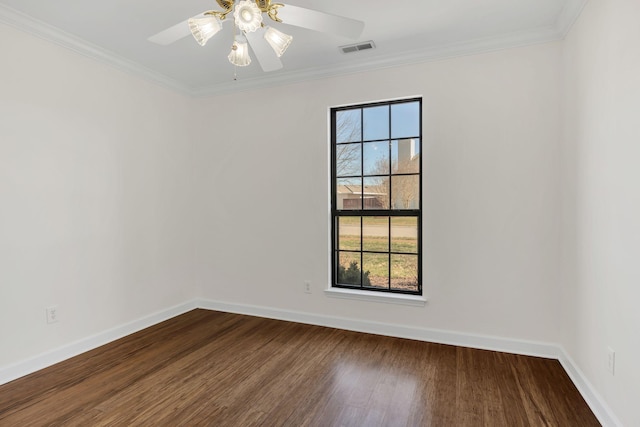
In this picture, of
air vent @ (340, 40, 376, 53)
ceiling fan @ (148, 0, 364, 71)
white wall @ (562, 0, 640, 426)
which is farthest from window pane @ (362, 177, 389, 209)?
ceiling fan @ (148, 0, 364, 71)

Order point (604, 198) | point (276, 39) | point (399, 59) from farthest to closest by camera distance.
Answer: point (399, 59), point (604, 198), point (276, 39)

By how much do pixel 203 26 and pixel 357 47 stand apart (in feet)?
5.50

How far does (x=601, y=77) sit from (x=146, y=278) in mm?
4097

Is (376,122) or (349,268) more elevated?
(376,122)

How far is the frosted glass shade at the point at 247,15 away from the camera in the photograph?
1.68 m

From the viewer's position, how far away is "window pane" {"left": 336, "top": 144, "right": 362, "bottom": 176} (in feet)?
11.5

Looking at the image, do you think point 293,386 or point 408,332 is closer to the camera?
point 293,386

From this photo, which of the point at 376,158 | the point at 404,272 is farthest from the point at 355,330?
the point at 376,158

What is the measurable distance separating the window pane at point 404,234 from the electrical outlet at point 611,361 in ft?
5.22

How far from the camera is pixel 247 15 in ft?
5.59

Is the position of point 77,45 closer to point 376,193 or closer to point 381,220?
point 376,193

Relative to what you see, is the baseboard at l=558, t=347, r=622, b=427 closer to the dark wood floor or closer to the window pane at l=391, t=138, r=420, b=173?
the dark wood floor

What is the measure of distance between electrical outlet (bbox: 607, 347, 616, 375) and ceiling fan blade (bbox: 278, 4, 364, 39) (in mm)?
2203

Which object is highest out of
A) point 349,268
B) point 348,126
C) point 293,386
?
point 348,126
